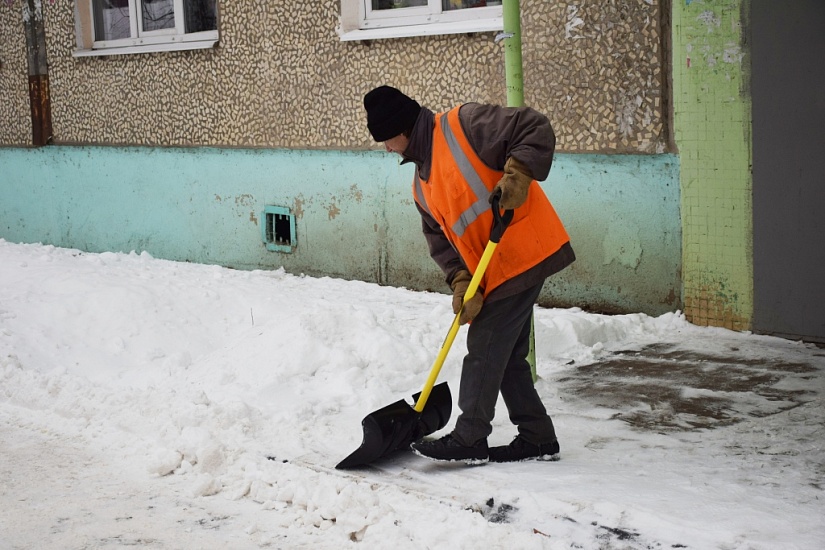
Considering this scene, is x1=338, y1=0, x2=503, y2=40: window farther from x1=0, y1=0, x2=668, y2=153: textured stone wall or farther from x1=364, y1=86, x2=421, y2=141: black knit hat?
x1=364, y1=86, x2=421, y2=141: black knit hat

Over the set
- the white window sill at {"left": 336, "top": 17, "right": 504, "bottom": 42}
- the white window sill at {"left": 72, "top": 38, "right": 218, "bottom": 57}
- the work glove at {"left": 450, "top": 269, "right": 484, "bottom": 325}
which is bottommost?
the work glove at {"left": 450, "top": 269, "right": 484, "bottom": 325}

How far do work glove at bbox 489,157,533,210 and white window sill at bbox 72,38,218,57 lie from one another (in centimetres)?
565

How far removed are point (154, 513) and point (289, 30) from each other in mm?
5209

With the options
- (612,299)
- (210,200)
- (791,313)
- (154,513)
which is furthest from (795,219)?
(210,200)

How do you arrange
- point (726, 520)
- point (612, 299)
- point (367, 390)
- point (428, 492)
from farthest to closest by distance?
1. point (612, 299)
2. point (367, 390)
3. point (428, 492)
4. point (726, 520)

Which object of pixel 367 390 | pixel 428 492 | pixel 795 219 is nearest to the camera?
pixel 428 492

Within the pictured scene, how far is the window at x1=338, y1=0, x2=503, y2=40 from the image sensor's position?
7293 mm

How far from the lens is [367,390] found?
17.4 ft

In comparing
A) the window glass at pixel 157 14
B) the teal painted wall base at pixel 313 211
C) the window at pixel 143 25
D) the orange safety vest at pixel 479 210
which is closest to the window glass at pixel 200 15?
the window at pixel 143 25

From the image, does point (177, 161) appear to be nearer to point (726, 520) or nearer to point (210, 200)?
point (210, 200)

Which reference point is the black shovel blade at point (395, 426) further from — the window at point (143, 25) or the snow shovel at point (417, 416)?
the window at point (143, 25)

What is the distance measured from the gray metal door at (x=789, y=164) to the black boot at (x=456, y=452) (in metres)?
2.63


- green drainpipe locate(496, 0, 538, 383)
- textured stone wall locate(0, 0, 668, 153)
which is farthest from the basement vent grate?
green drainpipe locate(496, 0, 538, 383)

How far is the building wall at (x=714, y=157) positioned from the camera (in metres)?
6.04
